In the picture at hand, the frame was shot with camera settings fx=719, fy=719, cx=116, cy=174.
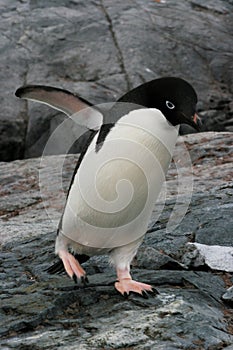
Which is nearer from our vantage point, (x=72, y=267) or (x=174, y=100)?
(x=174, y=100)

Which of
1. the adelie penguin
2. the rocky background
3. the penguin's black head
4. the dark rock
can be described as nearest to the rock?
the rocky background

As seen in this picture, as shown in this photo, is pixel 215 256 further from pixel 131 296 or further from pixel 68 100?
pixel 68 100

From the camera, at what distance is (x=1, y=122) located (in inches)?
305

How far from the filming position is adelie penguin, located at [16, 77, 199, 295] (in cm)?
288

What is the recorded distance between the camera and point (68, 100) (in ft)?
10.5

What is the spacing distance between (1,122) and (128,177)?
5.04 m

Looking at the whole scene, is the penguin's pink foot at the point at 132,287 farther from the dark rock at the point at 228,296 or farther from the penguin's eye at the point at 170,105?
the penguin's eye at the point at 170,105

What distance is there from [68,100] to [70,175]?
2.77 meters

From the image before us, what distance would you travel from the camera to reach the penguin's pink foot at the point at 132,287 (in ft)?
9.50

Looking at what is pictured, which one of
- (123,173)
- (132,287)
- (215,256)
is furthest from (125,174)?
(215,256)

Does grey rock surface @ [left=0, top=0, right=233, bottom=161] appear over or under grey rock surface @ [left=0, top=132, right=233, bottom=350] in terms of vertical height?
under

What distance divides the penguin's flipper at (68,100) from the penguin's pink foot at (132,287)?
0.69m

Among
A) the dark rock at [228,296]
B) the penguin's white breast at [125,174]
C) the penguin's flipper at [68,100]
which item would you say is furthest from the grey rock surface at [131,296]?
the penguin's flipper at [68,100]

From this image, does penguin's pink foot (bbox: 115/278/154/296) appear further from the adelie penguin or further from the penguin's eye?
the penguin's eye
